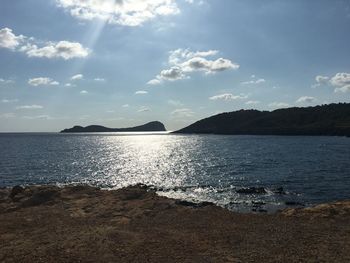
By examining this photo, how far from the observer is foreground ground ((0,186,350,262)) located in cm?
2316

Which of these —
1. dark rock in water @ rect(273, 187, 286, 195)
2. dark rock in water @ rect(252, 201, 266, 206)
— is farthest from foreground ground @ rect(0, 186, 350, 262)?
dark rock in water @ rect(273, 187, 286, 195)

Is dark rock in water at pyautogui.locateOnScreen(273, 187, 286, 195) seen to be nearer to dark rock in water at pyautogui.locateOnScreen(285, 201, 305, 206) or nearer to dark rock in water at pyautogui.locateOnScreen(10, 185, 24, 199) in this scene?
dark rock in water at pyautogui.locateOnScreen(285, 201, 305, 206)

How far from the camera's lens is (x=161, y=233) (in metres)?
28.7

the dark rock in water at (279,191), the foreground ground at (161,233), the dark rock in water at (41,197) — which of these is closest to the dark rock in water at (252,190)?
the dark rock in water at (279,191)

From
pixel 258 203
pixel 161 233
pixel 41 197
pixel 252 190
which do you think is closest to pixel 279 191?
pixel 252 190

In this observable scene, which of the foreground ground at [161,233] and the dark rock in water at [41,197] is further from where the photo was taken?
the dark rock in water at [41,197]

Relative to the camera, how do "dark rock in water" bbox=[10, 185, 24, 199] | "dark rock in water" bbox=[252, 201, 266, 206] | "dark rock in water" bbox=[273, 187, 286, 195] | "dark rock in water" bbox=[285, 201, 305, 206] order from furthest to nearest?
"dark rock in water" bbox=[273, 187, 286, 195], "dark rock in water" bbox=[10, 185, 24, 199], "dark rock in water" bbox=[285, 201, 305, 206], "dark rock in water" bbox=[252, 201, 266, 206]

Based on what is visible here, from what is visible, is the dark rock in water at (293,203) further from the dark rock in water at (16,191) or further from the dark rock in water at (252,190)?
the dark rock in water at (16,191)

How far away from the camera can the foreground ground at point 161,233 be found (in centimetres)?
2316

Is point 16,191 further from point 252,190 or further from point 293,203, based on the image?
point 293,203

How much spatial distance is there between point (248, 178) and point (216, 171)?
11.7 meters

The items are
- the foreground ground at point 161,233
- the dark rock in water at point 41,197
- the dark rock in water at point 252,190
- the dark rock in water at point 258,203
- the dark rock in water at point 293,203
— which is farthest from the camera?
the dark rock in water at point 252,190

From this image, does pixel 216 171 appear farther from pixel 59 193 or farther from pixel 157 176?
→ pixel 59 193

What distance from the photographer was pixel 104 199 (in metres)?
44.3
